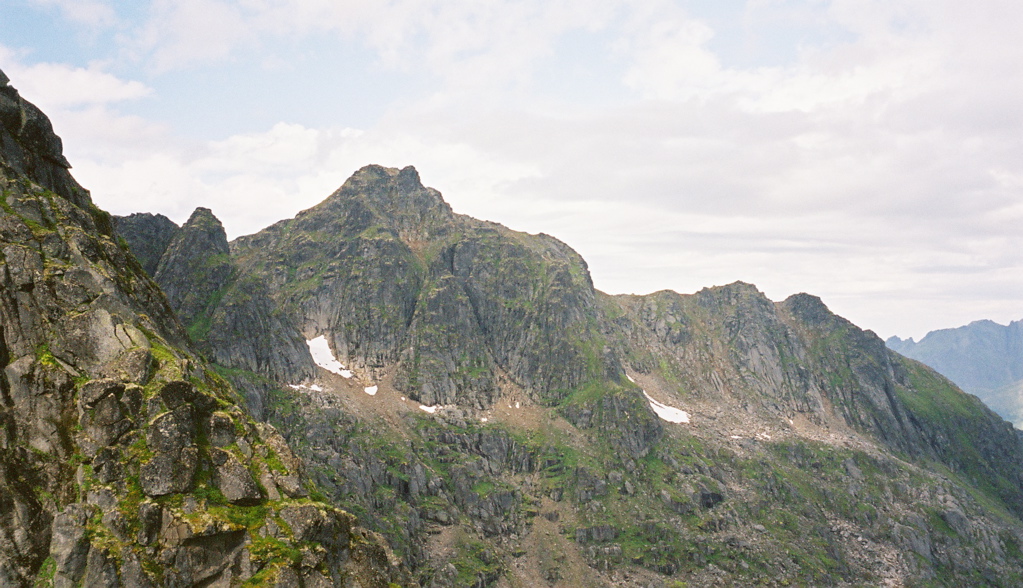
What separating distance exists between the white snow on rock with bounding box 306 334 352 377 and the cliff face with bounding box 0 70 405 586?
146 m

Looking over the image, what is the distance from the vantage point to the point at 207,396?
44.5 meters

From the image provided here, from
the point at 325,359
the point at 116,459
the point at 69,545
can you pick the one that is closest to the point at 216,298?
the point at 325,359

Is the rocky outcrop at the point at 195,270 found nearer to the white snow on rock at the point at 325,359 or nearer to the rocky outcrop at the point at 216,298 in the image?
the rocky outcrop at the point at 216,298

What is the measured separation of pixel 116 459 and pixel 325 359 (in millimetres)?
161438

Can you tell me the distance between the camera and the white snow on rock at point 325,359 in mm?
188875

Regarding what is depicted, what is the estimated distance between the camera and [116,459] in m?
38.0

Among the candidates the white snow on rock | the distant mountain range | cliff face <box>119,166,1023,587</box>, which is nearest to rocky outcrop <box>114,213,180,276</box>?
the distant mountain range

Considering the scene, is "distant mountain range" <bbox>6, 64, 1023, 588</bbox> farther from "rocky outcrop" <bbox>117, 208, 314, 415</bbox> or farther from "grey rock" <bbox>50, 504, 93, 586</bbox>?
"rocky outcrop" <bbox>117, 208, 314, 415</bbox>

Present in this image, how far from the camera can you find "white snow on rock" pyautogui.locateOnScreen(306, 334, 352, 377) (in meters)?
189

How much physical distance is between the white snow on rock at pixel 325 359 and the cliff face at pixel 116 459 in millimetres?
146179

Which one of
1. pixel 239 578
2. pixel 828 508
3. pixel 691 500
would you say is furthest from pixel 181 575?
pixel 828 508

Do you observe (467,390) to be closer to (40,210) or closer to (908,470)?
(40,210)

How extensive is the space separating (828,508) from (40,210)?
731ft

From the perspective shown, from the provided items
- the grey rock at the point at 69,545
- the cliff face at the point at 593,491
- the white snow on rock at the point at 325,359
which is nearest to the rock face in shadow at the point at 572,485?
the cliff face at the point at 593,491
